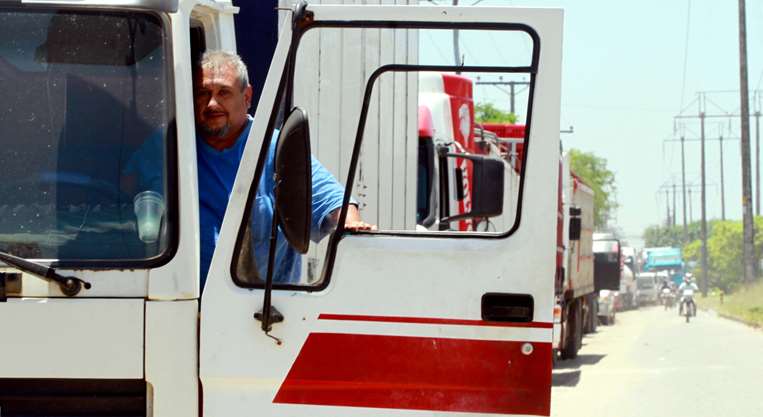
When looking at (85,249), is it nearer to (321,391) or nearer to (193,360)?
(193,360)

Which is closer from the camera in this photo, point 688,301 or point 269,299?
point 269,299

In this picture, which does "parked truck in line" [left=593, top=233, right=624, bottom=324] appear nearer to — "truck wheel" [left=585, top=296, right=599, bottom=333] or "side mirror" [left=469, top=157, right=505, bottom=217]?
"truck wheel" [left=585, top=296, right=599, bottom=333]

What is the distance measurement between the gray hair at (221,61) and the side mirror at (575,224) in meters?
18.7

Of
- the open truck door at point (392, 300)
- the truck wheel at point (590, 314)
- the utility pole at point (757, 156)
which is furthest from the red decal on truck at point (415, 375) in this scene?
the utility pole at point (757, 156)

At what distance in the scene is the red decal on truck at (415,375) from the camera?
142 inches

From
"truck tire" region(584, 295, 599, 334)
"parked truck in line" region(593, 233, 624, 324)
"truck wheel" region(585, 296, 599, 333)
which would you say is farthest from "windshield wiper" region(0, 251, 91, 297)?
"parked truck in line" region(593, 233, 624, 324)

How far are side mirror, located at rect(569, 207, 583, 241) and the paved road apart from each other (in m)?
2.28

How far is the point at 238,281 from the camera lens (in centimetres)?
364

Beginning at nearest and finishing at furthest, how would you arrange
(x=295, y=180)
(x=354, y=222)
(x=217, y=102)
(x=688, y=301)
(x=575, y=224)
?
1. (x=295, y=180)
2. (x=354, y=222)
3. (x=217, y=102)
4. (x=575, y=224)
5. (x=688, y=301)

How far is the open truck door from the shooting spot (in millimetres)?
3598

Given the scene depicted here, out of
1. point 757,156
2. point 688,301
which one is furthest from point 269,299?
point 757,156

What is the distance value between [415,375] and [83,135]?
3.99 ft

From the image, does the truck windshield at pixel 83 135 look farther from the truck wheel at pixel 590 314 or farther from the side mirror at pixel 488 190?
the truck wheel at pixel 590 314

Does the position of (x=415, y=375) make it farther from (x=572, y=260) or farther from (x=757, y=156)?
(x=757, y=156)
